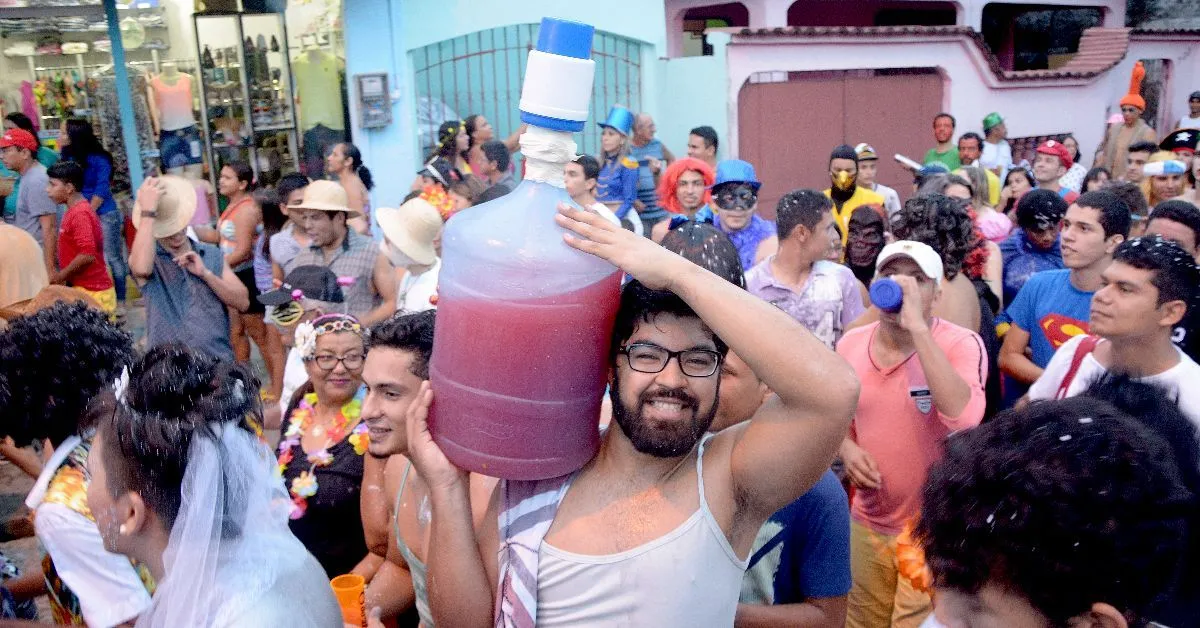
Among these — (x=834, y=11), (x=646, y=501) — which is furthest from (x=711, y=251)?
(x=834, y=11)

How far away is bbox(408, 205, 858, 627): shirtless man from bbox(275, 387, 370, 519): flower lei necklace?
4.65 ft

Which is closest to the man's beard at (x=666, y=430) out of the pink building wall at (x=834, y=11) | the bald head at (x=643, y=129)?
the bald head at (x=643, y=129)

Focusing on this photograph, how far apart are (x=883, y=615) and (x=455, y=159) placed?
640 centimetres

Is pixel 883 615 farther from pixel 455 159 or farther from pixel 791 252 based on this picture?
pixel 455 159

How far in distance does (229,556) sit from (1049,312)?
3.67 m

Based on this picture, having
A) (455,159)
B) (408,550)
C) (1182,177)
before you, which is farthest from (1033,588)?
(455,159)

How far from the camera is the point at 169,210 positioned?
552 centimetres

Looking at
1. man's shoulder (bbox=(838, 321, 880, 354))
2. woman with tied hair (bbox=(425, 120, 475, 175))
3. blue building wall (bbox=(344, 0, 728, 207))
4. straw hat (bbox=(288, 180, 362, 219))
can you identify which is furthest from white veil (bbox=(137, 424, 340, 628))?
blue building wall (bbox=(344, 0, 728, 207))

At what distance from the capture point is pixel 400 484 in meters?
2.73

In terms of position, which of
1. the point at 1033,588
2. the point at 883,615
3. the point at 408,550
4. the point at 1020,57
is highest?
the point at 1020,57

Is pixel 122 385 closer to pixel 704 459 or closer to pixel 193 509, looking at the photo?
pixel 193 509

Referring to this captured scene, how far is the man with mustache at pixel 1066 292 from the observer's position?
421 centimetres

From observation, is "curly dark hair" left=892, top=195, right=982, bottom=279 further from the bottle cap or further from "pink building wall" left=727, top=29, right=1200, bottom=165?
"pink building wall" left=727, top=29, right=1200, bottom=165

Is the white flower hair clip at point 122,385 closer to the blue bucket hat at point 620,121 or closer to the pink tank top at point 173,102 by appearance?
the blue bucket hat at point 620,121
